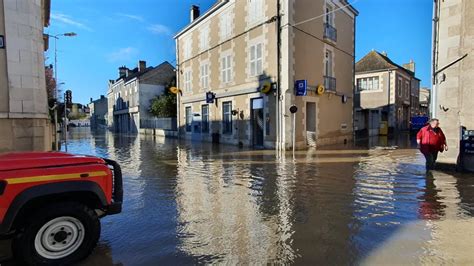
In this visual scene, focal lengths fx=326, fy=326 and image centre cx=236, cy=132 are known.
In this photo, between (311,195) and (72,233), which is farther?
(311,195)

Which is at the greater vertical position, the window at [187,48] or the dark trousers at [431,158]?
the window at [187,48]

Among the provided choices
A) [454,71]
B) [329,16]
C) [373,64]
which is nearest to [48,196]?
[454,71]

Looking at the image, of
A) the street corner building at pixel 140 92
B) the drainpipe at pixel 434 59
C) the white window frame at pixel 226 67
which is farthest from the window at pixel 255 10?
the street corner building at pixel 140 92

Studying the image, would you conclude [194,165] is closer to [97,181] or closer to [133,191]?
[133,191]

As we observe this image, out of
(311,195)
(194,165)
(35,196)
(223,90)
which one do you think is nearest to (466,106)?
(311,195)

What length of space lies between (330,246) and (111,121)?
52.9 meters

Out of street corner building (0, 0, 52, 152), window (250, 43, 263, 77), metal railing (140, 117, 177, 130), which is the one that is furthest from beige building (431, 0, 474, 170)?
metal railing (140, 117, 177, 130)

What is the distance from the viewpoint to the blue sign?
14.3 metres

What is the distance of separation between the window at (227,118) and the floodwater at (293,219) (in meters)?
10.4

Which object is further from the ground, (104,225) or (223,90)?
(223,90)

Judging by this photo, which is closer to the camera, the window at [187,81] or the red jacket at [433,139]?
the red jacket at [433,139]

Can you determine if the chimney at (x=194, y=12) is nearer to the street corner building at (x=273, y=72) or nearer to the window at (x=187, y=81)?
the street corner building at (x=273, y=72)

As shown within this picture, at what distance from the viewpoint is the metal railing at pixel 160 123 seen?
28.4 meters

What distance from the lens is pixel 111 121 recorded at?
52062 mm
